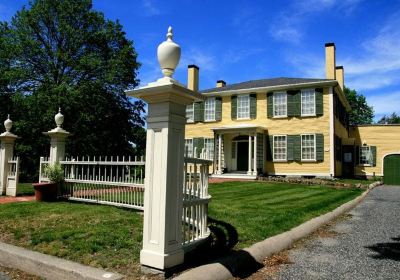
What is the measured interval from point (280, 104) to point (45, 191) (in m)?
16.2

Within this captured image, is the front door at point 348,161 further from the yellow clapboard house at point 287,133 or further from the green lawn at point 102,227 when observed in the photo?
the green lawn at point 102,227

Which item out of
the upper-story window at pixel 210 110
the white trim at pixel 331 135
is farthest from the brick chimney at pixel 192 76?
the white trim at pixel 331 135

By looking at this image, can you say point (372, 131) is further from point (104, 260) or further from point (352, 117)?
point (352, 117)

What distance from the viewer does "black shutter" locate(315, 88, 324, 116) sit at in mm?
21016

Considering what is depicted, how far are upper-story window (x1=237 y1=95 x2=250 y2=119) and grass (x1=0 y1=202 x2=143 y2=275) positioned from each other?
54.9 feet

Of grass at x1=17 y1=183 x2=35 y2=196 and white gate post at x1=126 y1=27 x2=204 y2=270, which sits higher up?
white gate post at x1=126 y1=27 x2=204 y2=270

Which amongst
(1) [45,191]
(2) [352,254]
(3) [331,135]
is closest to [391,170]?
(3) [331,135]

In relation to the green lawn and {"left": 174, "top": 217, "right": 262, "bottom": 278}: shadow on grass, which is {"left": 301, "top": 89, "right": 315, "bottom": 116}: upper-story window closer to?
the green lawn

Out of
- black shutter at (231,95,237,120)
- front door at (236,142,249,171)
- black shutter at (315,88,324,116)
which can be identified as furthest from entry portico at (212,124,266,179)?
black shutter at (315,88,324,116)

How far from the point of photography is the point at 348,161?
25422 millimetres

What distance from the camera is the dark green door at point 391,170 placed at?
24.4 m

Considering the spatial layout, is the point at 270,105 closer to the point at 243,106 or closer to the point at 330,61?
the point at 243,106

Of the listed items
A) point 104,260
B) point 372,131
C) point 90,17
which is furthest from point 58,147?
point 372,131

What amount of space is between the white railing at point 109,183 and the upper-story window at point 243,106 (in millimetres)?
15332
